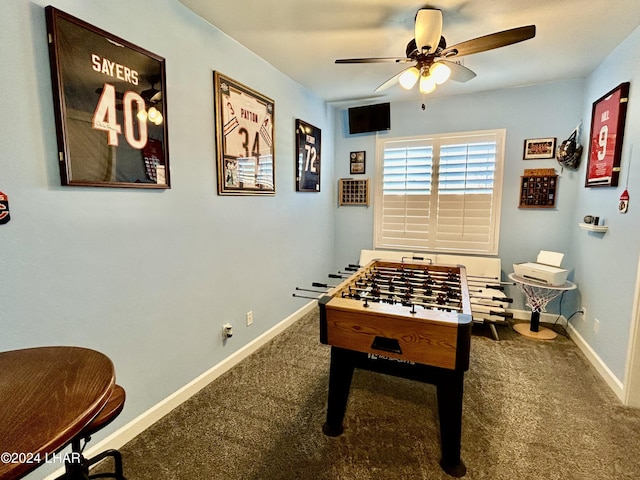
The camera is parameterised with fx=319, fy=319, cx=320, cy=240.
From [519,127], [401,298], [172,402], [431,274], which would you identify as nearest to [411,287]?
[401,298]

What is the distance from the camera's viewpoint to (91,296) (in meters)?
1.62

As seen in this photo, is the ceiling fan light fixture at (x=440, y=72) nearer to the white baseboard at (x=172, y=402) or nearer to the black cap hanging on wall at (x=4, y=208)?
the black cap hanging on wall at (x=4, y=208)

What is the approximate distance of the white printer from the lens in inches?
117

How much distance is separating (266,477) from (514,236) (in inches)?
135

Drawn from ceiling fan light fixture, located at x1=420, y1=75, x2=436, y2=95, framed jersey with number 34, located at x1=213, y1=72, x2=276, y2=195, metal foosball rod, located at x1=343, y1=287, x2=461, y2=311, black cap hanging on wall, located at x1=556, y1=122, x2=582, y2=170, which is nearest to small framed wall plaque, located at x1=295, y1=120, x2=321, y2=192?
framed jersey with number 34, located at x1=213, y1=72, x2=276, y2=195

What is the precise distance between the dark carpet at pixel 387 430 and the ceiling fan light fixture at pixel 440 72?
2176 mm

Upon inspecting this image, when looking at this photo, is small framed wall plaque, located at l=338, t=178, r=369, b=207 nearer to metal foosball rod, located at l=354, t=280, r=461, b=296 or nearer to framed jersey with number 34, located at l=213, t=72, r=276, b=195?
framed jersey with number 34, located at l=213, t=72, r=276, b=195

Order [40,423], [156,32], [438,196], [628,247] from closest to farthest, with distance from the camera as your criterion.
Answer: [40,423] < [156,32] < [628,247] < [438,196]

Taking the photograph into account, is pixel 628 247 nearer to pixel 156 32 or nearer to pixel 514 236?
pixel 514 236

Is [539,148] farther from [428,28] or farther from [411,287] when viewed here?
[411,287]

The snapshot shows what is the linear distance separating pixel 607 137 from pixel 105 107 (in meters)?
3.60

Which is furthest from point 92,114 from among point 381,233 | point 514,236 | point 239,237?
point 514,236

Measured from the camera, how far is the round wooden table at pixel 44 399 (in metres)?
0.65

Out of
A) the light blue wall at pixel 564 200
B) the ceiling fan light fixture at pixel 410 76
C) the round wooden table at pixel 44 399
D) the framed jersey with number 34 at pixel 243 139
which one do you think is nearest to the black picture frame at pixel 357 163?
the light blue wall at pixel 564 200
